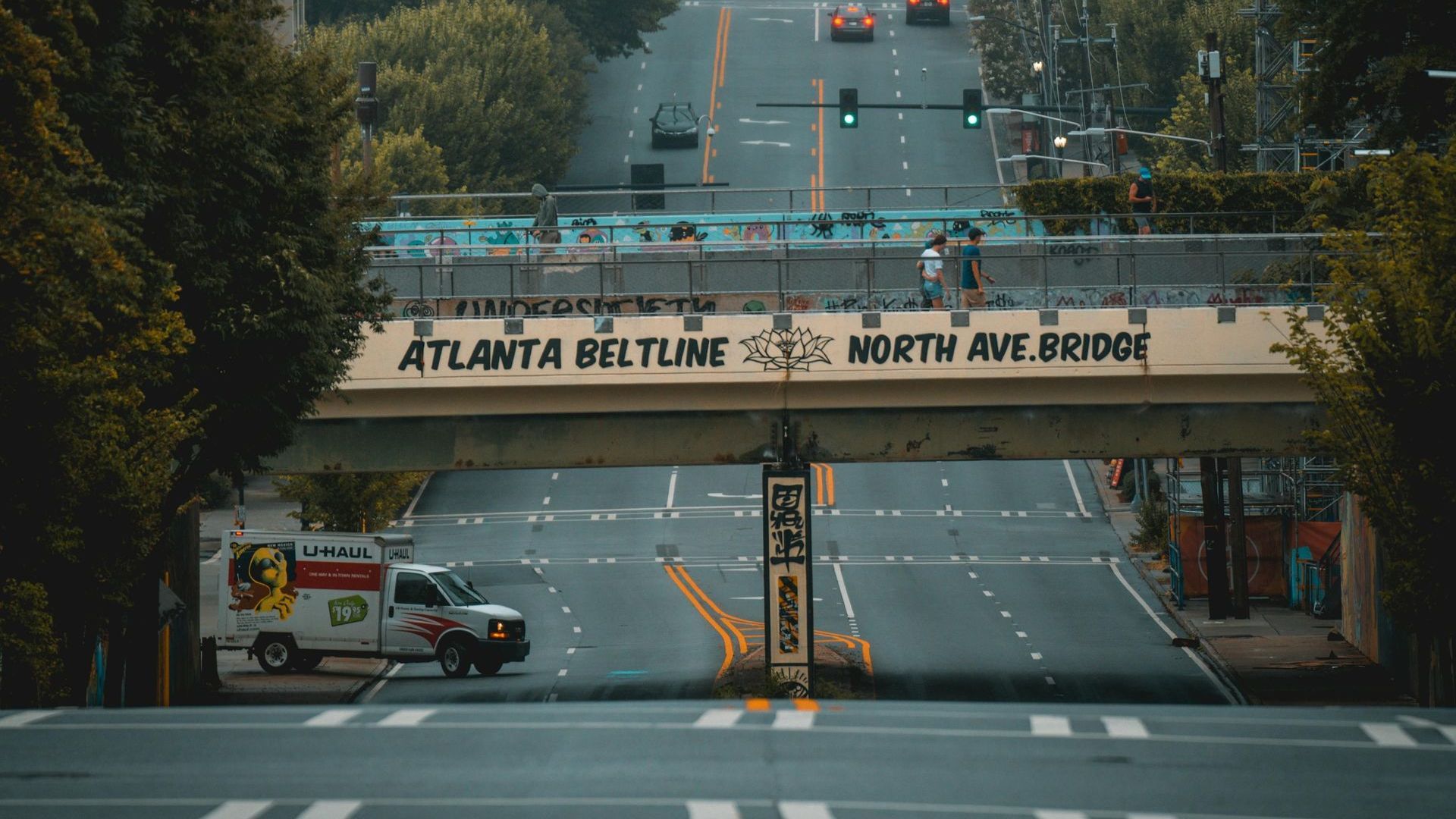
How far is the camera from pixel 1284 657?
1508 inches

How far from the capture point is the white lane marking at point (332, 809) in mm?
9922

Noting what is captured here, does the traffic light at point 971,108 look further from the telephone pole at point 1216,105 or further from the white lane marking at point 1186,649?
the white lane marking at point 1186,649

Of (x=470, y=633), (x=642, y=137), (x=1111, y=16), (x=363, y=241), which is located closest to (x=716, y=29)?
(x=642, y=137)

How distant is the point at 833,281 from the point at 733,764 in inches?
909

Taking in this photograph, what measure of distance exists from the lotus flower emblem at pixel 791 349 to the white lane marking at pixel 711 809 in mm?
21018

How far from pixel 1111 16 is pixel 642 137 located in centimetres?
2540

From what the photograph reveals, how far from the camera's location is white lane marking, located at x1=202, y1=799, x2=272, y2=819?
9.89 m

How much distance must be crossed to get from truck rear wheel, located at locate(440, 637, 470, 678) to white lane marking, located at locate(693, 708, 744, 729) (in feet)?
81.4

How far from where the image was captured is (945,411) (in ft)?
104

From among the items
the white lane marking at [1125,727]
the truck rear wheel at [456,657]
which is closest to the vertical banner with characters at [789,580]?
the truck rear wheel at [456,657]

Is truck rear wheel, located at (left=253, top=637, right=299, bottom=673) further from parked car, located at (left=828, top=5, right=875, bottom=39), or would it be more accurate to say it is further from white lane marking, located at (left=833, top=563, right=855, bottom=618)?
parked car, located at (left=828, top=5, right=875, bottom=39)

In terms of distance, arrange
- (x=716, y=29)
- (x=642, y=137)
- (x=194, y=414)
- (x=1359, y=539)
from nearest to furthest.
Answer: (x=194, y=414)
(x=1359, y=539)
(x=642, y=137)
(x=716, y=29)

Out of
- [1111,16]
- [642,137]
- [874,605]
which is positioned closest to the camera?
[874,605]

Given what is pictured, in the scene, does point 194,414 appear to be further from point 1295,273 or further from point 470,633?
point 1295,273
